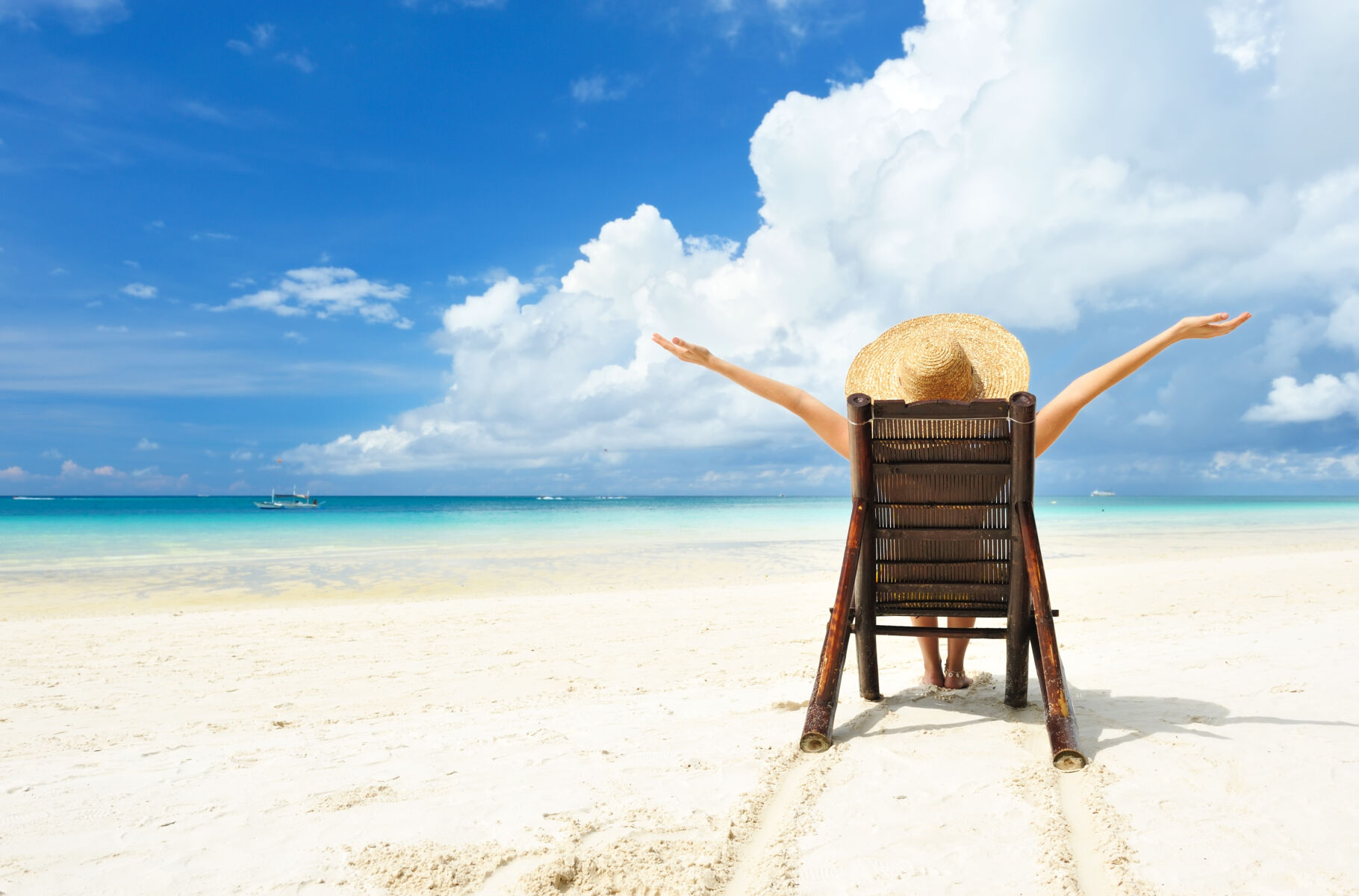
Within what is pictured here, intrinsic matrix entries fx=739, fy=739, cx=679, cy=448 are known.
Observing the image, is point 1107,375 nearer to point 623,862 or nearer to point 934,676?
point 934,676

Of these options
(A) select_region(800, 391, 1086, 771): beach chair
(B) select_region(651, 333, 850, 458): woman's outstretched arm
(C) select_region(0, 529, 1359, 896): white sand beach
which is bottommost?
(C) select_region(0, 529, 1359, 896): white sand beach

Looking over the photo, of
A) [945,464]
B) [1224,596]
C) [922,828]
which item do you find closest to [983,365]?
[945,464]

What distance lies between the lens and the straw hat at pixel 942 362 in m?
3.58

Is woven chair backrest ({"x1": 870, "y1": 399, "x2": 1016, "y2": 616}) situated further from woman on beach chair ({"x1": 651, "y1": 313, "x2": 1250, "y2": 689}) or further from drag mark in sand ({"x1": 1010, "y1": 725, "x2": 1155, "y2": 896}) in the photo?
drag mark in sand ({"x1": 1010, "y1": 725, "x2": 1155, "y2": 896})

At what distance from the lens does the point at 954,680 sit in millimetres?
4422

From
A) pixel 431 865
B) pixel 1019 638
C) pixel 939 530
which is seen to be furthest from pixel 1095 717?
pixel 431 865

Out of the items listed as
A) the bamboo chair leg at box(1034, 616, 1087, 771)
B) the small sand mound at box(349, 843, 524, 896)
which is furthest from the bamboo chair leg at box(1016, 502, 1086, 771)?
the small sand mound at box(349, 843, 524, 896)

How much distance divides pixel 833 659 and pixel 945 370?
1464 millimetres

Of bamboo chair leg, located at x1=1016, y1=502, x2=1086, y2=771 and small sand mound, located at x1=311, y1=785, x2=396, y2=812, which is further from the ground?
bamboo chair leg, located at x1=1016, y1=502, x2=1086, y2=771

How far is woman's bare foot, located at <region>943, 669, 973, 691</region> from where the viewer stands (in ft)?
14.5

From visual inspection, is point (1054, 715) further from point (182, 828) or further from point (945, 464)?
point (182, 828)

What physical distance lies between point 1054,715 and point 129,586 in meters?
14.8

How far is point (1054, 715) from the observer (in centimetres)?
318

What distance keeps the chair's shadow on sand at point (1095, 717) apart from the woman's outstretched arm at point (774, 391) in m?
1.38
